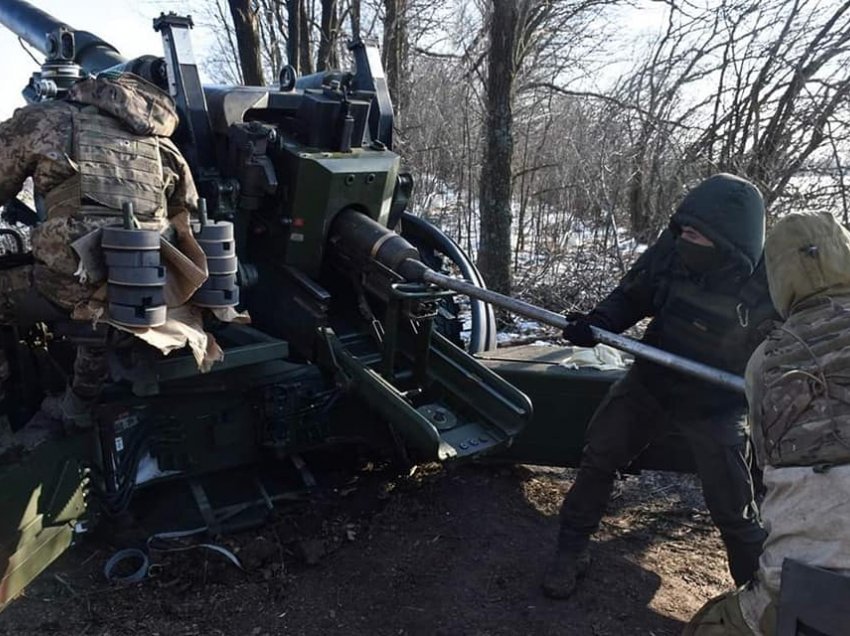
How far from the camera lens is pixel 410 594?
132 inches

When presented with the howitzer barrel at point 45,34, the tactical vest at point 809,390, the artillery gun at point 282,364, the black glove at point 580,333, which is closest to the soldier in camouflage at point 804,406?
the tactical vest at point 809,390

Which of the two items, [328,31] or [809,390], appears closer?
[809,390]

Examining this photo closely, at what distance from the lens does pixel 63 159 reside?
288 centimetres

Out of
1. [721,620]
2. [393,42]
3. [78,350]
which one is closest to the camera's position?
[721,620]

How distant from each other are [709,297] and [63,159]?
2448 mm

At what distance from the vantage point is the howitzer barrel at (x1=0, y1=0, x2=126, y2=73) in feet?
16.7

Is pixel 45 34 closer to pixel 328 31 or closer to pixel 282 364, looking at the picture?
pixel 282 364

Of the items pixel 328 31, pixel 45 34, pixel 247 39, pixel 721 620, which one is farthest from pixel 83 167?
pixel 328 31

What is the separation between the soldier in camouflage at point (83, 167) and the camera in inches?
114

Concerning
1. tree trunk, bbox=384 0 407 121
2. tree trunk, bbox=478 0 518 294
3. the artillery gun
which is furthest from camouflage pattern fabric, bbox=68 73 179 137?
tree trunk, bbox=384 0 407 121

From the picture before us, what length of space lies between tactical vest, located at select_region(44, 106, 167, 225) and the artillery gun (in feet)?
1.72

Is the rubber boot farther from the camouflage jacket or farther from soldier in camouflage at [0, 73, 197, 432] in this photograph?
the camouflage jacket

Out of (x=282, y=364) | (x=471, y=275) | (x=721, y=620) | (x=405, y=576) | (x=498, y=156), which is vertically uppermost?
(x=498, y=156)

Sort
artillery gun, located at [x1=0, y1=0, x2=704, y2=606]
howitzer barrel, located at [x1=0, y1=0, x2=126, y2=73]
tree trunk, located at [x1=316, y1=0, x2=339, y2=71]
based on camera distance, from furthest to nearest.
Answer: tree trunk, located at [x1=316, y1=0, x2=339, y2=71], howitzer barrel, located at [x1=0, y1=0, x2=126, y2=73], artillery gun, located at [x1=0, y1=0, x2=704, y2=606]
